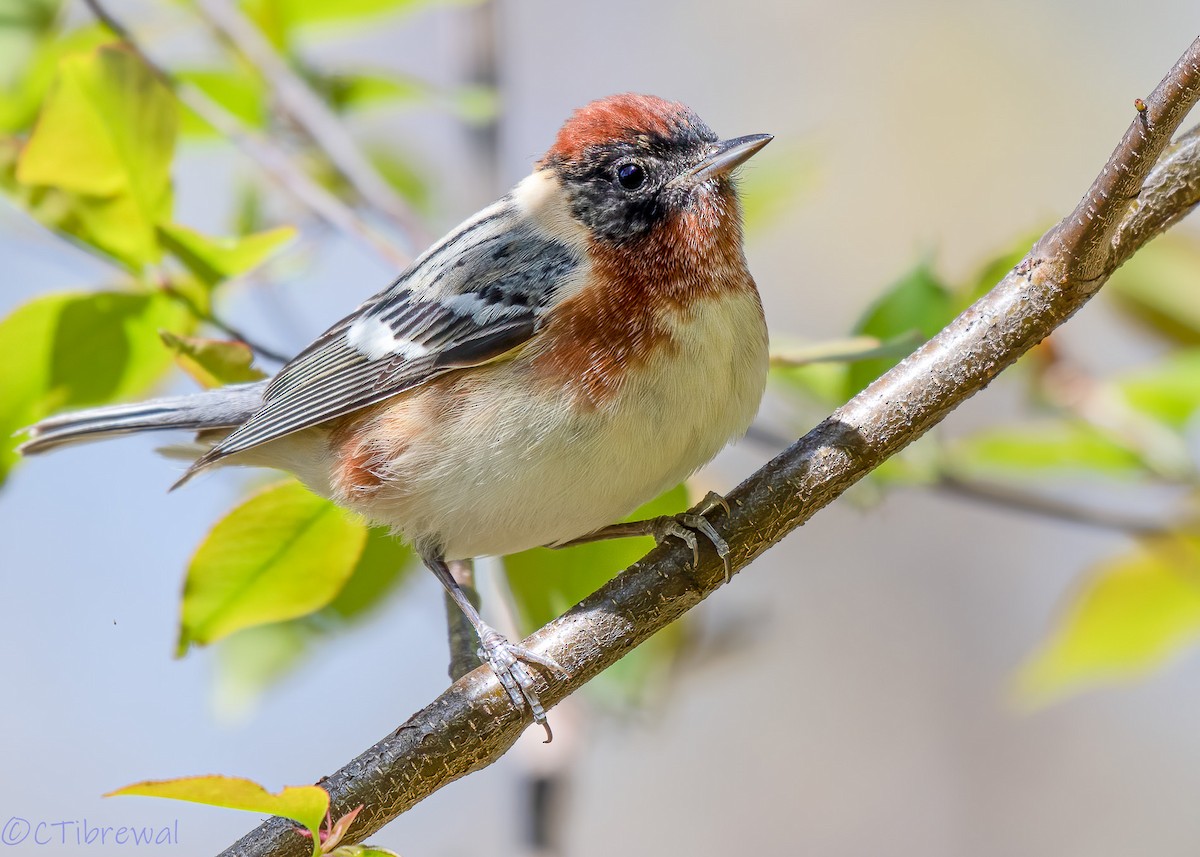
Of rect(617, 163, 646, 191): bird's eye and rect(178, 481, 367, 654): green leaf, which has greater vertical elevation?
rect(617, 163, 646, 191): bird's eye

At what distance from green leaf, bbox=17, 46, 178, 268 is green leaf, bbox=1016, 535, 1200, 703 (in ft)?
6.99

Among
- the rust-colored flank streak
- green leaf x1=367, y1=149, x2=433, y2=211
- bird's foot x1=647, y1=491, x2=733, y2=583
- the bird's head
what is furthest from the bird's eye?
green leaf x1=367, y1=149, x2=433, y2=211

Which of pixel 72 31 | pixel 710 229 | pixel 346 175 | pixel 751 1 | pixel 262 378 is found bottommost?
pixel 710 229

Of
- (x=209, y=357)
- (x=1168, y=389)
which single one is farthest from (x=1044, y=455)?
→ (x=209, y=357)

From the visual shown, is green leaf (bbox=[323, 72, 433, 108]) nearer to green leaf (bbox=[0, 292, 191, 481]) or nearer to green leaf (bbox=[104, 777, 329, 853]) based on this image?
green leaf (bbox=[0, 292, 191, 481])

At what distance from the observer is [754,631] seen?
10.9 feet

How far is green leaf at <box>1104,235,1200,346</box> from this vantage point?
2.70 meters

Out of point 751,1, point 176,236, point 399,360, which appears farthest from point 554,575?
point 751,1

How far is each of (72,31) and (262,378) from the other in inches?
43.0

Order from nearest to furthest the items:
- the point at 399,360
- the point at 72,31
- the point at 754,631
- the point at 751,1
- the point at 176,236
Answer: the point at 176,236 → the point at 399,360 → the point at 72,31 → the point at 754,631 → the point at 751,1

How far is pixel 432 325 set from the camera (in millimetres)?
2381

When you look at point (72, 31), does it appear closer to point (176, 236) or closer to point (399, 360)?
point (176, 236)

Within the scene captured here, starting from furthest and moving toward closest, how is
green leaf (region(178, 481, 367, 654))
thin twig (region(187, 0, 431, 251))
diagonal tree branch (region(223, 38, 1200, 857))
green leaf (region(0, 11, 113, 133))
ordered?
thin twig (region(187, 0, 431, 251)) < green leaf (region(0, 11, 113, 133)) < green leaf (region(178, 481, 367, 654)) < diagonal tree branch (region(223, 38, 1200, 857))

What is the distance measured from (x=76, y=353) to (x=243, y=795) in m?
1.23
